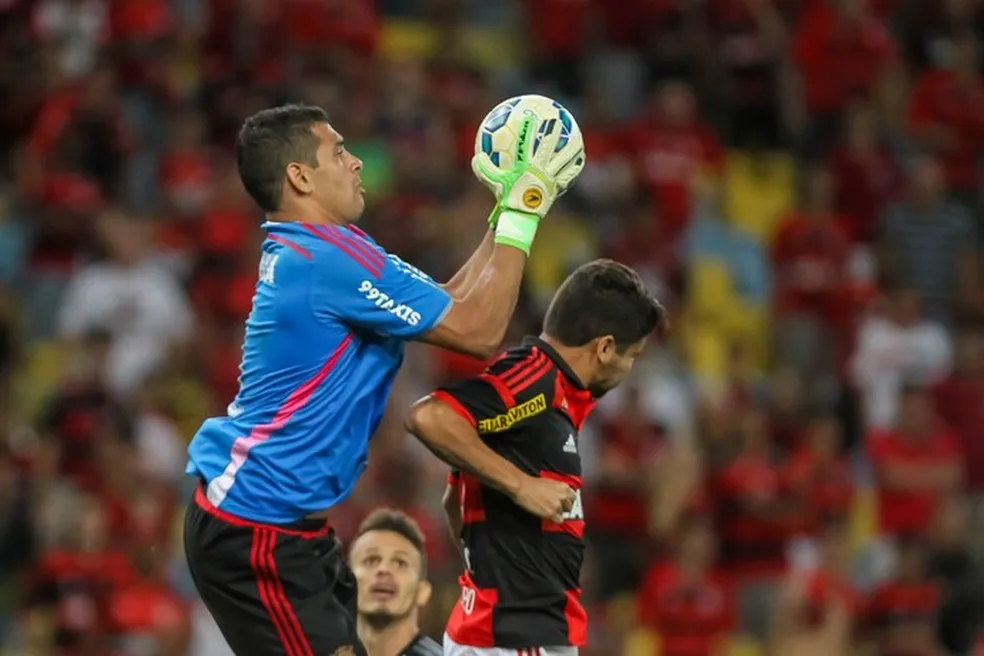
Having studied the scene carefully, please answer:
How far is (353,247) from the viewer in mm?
5234

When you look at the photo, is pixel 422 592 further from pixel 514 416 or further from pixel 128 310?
pixel 128 310

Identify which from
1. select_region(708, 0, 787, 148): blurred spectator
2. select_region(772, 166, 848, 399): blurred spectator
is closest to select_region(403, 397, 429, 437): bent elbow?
select_region(772, 166, 848, 399): blurred spectator

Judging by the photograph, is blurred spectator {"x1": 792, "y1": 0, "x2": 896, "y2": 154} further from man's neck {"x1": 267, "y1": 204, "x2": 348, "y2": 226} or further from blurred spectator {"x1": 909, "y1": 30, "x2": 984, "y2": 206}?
man's neck {"x1": 267, "y1": 204, "x2": 348, "y2": 226}

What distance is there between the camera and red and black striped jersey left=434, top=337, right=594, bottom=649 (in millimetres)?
5426

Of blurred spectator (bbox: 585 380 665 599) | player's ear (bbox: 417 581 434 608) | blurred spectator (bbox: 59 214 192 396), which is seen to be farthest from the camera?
blurred spectator (bbox: 59 214 192 396)

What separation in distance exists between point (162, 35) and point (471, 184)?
2570 millimetres

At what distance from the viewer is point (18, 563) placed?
10.9 m

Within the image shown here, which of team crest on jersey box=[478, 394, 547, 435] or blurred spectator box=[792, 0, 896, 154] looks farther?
blurred spectator box=[792, 0, 896, 154]

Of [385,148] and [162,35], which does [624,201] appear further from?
[162,35]

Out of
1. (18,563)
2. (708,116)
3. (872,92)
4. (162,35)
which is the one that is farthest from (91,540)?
(872,92)

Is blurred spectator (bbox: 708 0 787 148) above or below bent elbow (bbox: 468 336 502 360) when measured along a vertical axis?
above

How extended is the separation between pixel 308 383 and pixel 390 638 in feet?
5.30

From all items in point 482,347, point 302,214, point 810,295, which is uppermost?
point 810,295

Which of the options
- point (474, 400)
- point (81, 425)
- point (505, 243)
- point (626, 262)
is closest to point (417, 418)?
point (474, 400)
